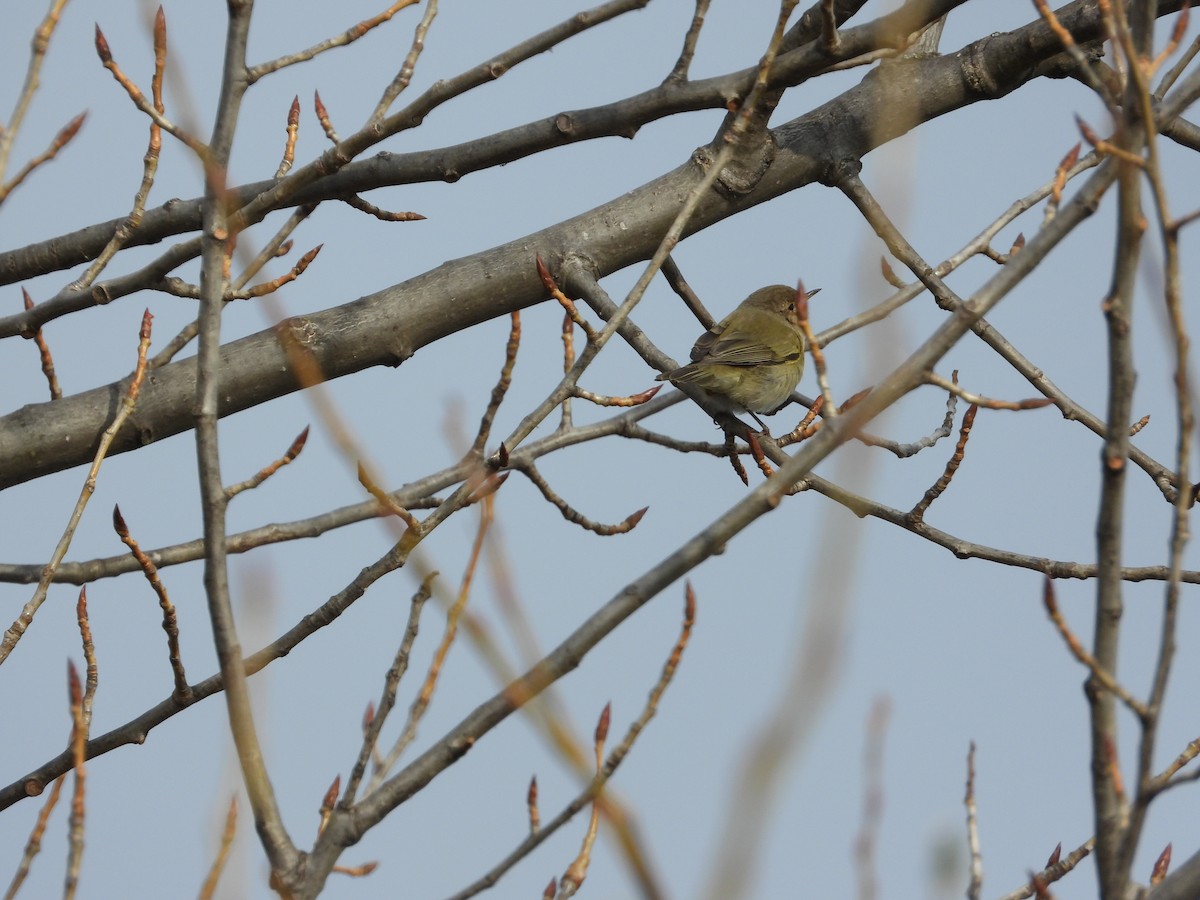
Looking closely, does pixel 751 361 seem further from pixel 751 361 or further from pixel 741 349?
pixel 741 349

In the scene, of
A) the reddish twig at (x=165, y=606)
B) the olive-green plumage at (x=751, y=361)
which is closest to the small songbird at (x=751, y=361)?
the olive-green plumage at (x=751, y=361)

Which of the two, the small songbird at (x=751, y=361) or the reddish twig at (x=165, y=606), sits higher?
the small songbird at (x=751, y=361)

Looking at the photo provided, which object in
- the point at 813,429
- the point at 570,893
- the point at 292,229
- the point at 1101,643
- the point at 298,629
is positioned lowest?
the point at 1101,643

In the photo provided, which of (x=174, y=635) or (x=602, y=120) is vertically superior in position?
(x=602, y=120)

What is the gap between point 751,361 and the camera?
557 centimetres

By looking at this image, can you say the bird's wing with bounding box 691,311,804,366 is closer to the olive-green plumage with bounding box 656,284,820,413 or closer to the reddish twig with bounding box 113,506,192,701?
the olive-green plumage with bounding box 656,284,820,413

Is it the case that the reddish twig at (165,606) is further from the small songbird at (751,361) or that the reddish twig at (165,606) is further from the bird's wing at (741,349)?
the bird's wing at (741,349)

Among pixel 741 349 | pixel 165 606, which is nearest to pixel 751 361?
pixel 741 349

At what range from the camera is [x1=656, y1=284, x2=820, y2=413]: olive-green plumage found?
207 inches

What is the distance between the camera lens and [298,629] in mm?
2750

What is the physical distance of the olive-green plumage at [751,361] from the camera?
17.3 feet

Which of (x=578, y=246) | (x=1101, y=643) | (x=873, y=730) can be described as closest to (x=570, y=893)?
(x=873, y=730)

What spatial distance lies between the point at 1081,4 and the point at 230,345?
2.57 metres

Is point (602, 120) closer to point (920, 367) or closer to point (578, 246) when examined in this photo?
point (578, 246)
